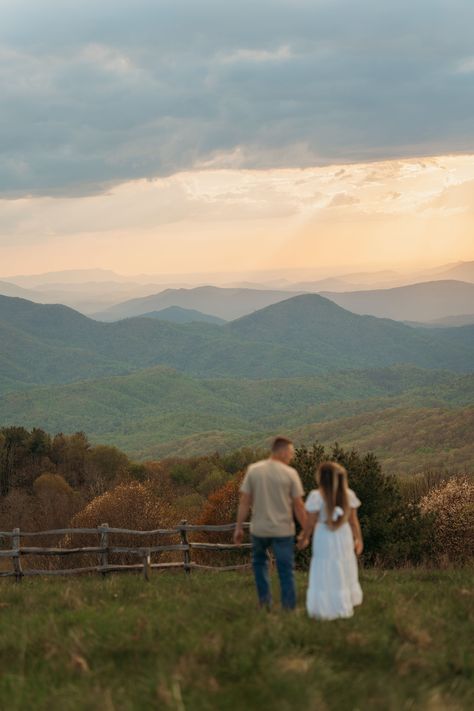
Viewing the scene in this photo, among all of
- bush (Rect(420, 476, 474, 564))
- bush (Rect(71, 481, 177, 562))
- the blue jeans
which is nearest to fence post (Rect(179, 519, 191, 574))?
the blue jeans

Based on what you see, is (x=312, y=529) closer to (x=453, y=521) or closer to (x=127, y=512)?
(x=453, y=521)

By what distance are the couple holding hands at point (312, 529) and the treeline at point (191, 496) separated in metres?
9.52

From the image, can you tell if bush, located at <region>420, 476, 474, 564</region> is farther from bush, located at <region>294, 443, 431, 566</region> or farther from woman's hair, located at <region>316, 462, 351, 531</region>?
woman's hair, located at <region>316, 462, 351, 531</region>

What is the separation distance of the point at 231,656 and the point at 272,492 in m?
2.61

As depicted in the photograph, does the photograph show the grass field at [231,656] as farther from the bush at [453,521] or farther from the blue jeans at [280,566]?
the bush at [453,521]

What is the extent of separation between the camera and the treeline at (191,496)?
26219 millimetres

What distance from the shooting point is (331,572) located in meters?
9.04

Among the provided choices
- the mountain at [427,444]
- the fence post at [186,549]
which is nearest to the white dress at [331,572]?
the fence post at [186,549]

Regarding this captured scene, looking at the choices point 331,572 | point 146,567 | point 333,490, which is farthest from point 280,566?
point 146,567

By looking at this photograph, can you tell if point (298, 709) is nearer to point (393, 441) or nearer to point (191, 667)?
point (191, 667)

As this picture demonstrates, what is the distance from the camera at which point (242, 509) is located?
950 cm

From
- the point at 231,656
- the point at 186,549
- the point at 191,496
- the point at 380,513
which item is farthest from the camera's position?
the point at 191,496

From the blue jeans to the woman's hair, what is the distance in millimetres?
628

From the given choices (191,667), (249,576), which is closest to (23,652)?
(191,667)
